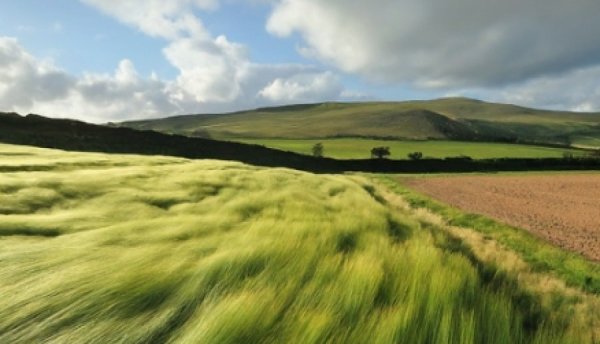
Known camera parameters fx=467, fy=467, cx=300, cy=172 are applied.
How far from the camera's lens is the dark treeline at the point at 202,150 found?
5234cm

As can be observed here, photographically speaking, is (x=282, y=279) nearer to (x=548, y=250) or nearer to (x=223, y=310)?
(x=223, y=310)

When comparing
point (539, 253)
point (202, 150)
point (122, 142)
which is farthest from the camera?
point (202, 150)

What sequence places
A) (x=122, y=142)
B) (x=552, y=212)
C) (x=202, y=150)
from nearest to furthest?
1. (x=552, y=212)
2. (x=122, y=142)
3. (x=202, y=150)

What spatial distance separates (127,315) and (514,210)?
2037cm

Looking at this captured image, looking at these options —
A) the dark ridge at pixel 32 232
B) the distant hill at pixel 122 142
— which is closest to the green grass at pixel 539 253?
the dark ridge at pixel 32 232

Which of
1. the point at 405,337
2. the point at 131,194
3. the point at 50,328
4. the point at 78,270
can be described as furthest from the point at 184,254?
the point at 131,194

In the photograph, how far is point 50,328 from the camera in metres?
2.53

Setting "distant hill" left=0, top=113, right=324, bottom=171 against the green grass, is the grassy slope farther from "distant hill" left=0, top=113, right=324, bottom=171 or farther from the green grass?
"distant hill" left=0, top=113, right=324, bottom=171

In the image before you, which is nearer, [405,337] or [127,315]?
[405,337]

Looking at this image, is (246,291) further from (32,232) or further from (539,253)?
(539,253)

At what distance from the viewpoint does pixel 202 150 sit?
61.1m

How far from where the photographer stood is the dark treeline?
52.3m

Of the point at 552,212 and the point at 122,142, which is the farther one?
the point at 122,142

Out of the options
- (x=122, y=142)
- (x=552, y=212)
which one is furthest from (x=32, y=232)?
(x=122, y=142)
